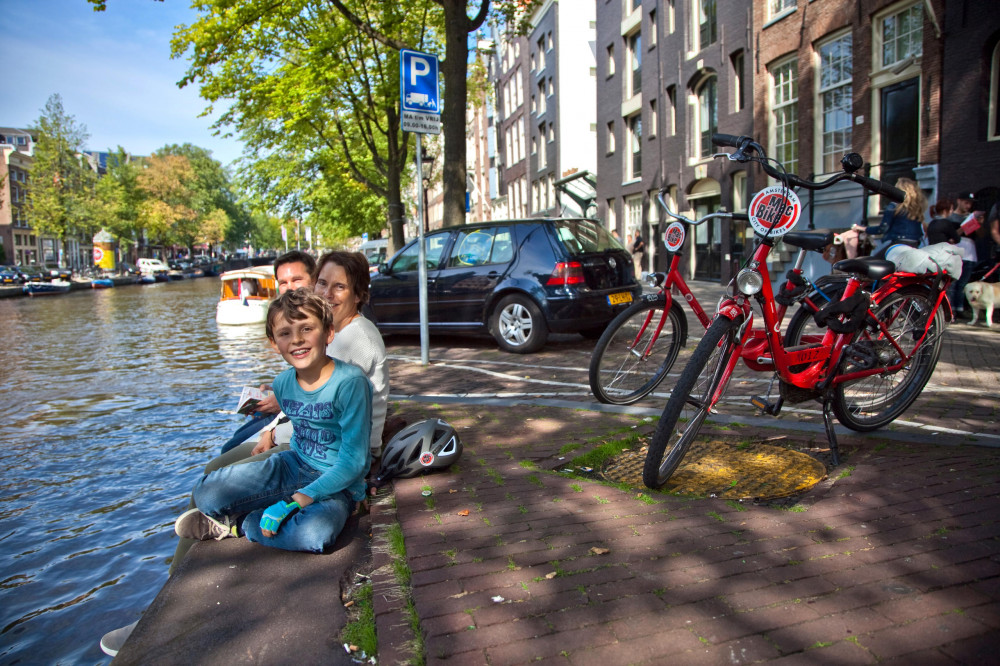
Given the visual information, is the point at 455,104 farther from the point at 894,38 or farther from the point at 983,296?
the point at 983,296

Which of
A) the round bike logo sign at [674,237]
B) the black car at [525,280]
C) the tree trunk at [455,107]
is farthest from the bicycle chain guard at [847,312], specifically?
the tree trunk at [455,107]

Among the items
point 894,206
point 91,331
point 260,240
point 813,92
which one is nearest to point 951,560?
point 894,206

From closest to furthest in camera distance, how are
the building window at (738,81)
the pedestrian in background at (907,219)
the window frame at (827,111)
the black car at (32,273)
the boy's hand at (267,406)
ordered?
1. the boy's hand at (267,406)
2. the pedestrian in background at (907,219)
3. the window frame at (827,111)
4. the building window at (738,81)
5. the black car at (32,273)

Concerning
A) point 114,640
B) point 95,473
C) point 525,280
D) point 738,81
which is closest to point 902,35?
point 738,81

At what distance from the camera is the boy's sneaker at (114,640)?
9.05ft

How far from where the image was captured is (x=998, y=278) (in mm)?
10344

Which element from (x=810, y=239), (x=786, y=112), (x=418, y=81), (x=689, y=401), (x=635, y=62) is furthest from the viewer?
(x=635, y=62)

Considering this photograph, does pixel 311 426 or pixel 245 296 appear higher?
pixel 245 296

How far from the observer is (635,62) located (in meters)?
27.1

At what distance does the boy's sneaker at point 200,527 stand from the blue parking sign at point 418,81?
581 centimetres

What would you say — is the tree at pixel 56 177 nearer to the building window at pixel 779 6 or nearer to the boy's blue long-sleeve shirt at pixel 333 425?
the building window at pixel 779 6

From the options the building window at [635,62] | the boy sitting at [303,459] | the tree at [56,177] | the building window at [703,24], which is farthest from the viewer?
the tree at [56,177]

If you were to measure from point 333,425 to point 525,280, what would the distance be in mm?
5905

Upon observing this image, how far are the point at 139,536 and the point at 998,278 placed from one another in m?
11.2
